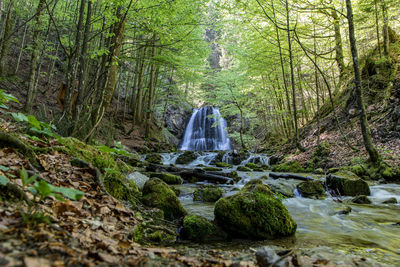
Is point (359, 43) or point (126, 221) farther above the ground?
point (359, 43)

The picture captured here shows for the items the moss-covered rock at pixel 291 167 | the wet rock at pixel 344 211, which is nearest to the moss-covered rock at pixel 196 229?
the wet rock at pixel 344 211

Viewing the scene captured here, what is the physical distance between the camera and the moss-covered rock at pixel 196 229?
2.50 m

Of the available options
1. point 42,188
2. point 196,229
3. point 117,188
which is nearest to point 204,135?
point 117,188

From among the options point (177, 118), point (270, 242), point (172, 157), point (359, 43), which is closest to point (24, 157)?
point (270, 242)

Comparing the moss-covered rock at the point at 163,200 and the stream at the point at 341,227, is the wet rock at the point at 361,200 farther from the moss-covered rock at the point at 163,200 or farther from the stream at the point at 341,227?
the moss-covered rock at the point at 163,200

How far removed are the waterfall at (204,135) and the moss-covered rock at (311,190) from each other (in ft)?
60.8

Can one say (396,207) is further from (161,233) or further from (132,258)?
(132,258)

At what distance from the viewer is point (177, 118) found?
2814cm

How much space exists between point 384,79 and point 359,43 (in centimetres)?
483

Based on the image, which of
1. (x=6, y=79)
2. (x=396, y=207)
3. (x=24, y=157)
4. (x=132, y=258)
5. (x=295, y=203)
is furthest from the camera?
(x=6, y=79)

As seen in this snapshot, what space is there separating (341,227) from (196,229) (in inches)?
91.0

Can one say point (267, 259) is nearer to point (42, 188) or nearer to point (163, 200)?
point (42, 188)

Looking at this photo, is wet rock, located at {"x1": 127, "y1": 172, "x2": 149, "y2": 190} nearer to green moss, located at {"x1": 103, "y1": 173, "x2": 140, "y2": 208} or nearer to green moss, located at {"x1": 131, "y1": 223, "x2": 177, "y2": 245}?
green moss, located at {"x1": 103, "y1": 173, "x2": 140, "y2": 208}

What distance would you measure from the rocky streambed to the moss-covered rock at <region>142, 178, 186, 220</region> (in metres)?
0.41
